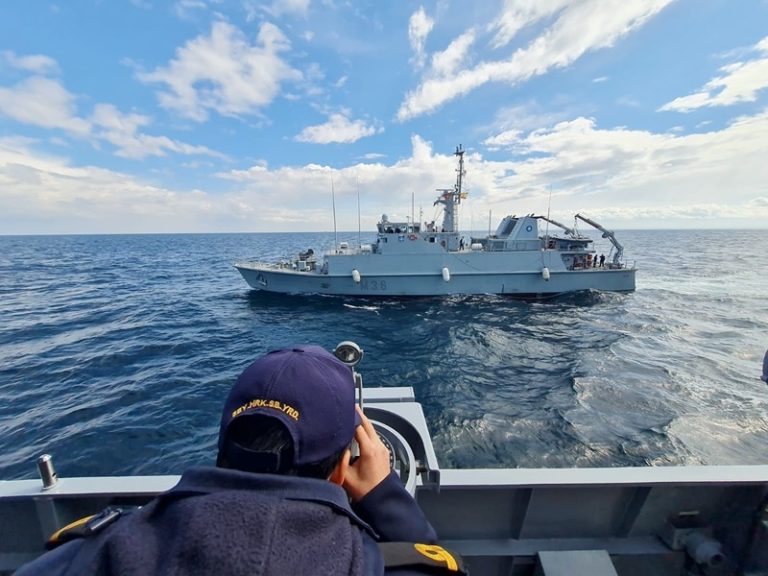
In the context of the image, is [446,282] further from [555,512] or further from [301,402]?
[301,402]

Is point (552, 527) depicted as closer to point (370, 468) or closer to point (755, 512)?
point (755, 512)

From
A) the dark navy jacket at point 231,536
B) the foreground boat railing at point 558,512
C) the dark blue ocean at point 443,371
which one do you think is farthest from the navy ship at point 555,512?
the dark blue ocean at point 443,371

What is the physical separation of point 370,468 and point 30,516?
316cm

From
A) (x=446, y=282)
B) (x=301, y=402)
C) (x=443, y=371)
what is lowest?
(x=443, y=371)

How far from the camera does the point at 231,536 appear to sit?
2.33 feet

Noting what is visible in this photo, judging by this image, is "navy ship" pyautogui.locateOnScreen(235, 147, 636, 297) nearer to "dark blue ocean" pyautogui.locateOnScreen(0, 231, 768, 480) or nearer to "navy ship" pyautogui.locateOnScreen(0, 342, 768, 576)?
"dark blue ocean" pyautogui.locateOnScreen(0, 231, 768, 480)

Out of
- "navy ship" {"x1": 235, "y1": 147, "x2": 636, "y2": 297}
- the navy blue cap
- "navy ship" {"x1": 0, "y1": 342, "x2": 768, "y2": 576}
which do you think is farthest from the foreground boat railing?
"navy ship" {"x1": 235, "y1": 147, "x2": 636, "y2": 297}

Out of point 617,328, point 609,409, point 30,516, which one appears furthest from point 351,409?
point 617,328

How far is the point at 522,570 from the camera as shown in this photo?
2.84 metres

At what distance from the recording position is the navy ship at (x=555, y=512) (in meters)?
2.58

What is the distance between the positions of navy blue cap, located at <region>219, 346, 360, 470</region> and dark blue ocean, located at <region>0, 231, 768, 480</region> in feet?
20.4

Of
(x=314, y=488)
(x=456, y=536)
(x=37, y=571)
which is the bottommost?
(x=456, y=536)

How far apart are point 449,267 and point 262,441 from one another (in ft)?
61.7

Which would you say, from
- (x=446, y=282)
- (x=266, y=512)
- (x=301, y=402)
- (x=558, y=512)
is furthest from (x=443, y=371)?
(x=266, y=512)
